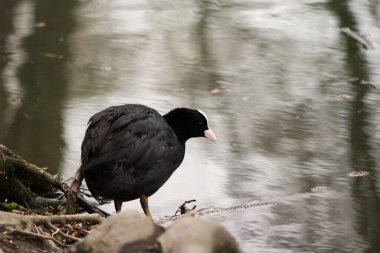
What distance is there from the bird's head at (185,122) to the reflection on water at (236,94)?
677mm

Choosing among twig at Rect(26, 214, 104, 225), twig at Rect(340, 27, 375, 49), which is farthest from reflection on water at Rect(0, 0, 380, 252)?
twig at Rect(26, 214, 104, 225)

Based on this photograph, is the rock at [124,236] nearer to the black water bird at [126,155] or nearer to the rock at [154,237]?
the rock at [154,237]

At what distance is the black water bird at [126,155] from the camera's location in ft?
19.7

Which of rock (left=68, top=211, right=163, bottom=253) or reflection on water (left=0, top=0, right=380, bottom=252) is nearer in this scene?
rock (left=68, top=211, right=163, bottom=253)

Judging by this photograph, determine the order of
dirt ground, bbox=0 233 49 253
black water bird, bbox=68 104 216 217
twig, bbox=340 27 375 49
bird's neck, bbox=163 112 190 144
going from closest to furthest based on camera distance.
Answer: dirt ground, bbox=0 233 49 253 → black water bird, bbox=68 104 216 217 → bird's neck, bbox=163 112 190 144 → twig, bbox=340 27 375 49

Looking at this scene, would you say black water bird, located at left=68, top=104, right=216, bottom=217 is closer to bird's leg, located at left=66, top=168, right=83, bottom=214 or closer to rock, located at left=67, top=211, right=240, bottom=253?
bird's leg, located at left=66, top=168, right=83, bottom=214

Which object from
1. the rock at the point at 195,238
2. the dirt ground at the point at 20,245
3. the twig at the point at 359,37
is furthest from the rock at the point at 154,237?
the twig at the point at 359,37

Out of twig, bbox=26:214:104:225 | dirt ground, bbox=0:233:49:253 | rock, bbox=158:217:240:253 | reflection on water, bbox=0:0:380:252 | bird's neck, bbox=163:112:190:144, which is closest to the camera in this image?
rock, bbox=158:217:240:253

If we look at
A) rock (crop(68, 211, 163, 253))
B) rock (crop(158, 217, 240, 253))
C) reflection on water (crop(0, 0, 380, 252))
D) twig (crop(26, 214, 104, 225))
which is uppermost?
rock (crop(158, 217, 240, 253))

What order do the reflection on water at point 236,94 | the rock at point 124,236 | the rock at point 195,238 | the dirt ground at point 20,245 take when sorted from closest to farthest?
the rock at point 195,238 → the rock at point 124,236 → the dirt ground at point 20,245 → the reflection on water at point 236,94

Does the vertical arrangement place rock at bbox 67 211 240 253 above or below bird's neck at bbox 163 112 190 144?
above

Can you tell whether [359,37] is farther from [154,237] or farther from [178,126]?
[154,237]

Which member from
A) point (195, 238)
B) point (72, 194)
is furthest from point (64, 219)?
point (195, 238)

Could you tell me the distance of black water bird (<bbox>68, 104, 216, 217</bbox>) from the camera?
6.01 meters
